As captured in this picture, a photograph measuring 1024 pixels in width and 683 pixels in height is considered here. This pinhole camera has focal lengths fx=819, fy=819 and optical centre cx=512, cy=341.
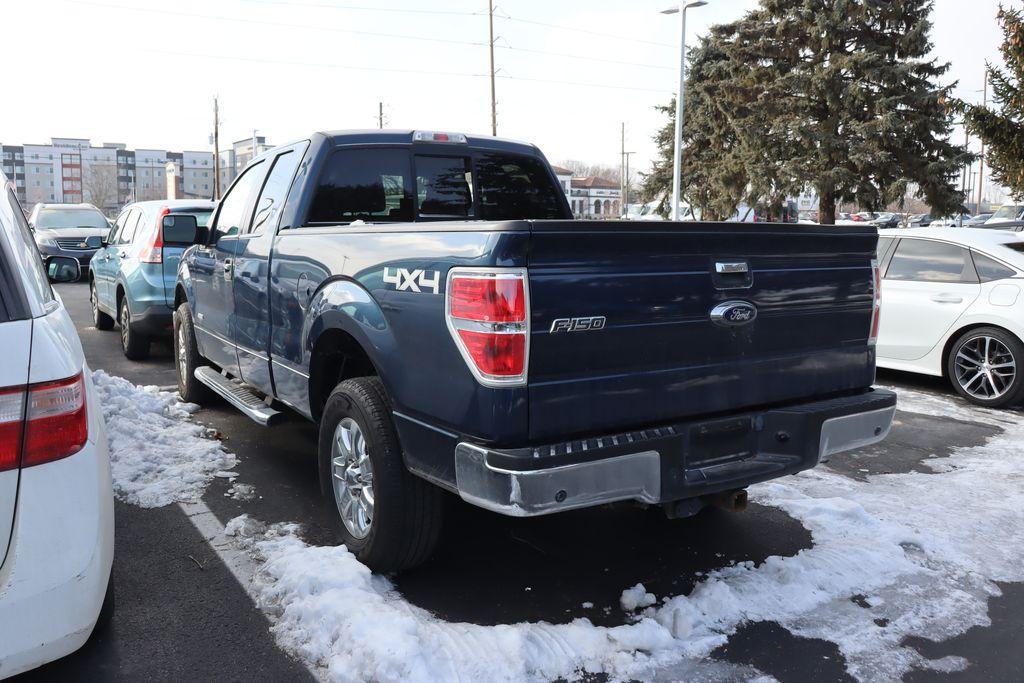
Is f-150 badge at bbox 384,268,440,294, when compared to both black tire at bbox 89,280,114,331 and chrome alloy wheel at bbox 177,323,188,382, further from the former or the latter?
black tire at bbox 89,280,114,331

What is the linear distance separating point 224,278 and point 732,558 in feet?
11.9

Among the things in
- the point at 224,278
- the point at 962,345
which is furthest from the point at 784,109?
the point at 224,278

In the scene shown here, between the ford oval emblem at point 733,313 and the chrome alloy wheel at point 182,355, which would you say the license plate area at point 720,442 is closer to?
the ford oval emblem at point 733,313

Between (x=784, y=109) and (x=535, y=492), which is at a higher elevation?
(x=784, y=109)

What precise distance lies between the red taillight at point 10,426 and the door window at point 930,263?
25.4 feet

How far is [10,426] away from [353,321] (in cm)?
159

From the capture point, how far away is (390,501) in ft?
11.1

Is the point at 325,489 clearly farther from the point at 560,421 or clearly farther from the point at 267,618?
the point at 560,421

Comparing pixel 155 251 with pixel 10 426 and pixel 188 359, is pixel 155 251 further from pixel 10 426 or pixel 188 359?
pixel 10 426

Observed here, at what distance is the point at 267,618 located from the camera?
3.30m

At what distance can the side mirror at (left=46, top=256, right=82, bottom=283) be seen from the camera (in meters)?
4.37

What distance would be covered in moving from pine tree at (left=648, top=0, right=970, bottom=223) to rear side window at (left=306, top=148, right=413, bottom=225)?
1022 inches

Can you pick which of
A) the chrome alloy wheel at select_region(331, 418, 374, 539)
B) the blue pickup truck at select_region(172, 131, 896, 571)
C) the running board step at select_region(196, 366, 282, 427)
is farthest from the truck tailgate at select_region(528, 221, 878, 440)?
the running board step at select_region(196, 366, 282, 427)

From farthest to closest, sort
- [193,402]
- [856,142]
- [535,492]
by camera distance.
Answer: [856,142] < [193,402] < [535,492]
